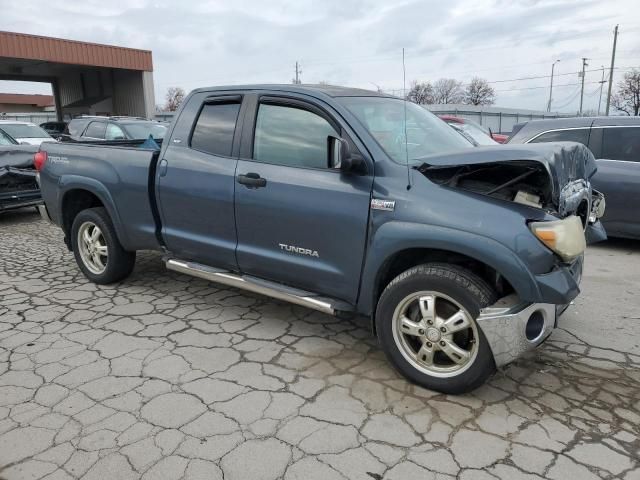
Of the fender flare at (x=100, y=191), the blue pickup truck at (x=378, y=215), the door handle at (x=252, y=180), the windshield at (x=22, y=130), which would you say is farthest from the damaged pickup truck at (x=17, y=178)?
the door handle at (x=252, y=180)

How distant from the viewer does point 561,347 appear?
12.3 ft

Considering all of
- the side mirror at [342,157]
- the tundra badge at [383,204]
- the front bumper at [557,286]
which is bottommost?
the front bumper at [557,286]

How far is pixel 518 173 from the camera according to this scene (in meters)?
3.08

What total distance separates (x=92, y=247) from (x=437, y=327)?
12.1 ft

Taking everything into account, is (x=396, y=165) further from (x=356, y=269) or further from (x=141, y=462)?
(x=141, y=462)

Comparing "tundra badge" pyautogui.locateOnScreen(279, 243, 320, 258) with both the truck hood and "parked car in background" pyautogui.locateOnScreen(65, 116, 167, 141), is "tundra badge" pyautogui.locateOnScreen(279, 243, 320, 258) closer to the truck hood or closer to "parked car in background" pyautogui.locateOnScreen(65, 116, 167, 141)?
the truck hood

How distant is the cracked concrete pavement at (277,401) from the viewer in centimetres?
252

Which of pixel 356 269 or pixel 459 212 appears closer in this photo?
pixel 459 212

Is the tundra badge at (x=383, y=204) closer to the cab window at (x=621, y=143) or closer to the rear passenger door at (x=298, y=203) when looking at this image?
the rear passenger door at (x=298, y=203)

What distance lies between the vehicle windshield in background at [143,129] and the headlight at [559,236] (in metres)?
10.0

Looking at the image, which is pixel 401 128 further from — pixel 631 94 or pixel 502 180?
pixel 631 94

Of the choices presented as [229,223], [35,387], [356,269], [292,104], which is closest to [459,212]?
[356,269]

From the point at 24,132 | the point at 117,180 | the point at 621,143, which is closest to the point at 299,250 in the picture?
the point at 117,180

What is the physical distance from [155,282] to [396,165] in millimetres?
3191
